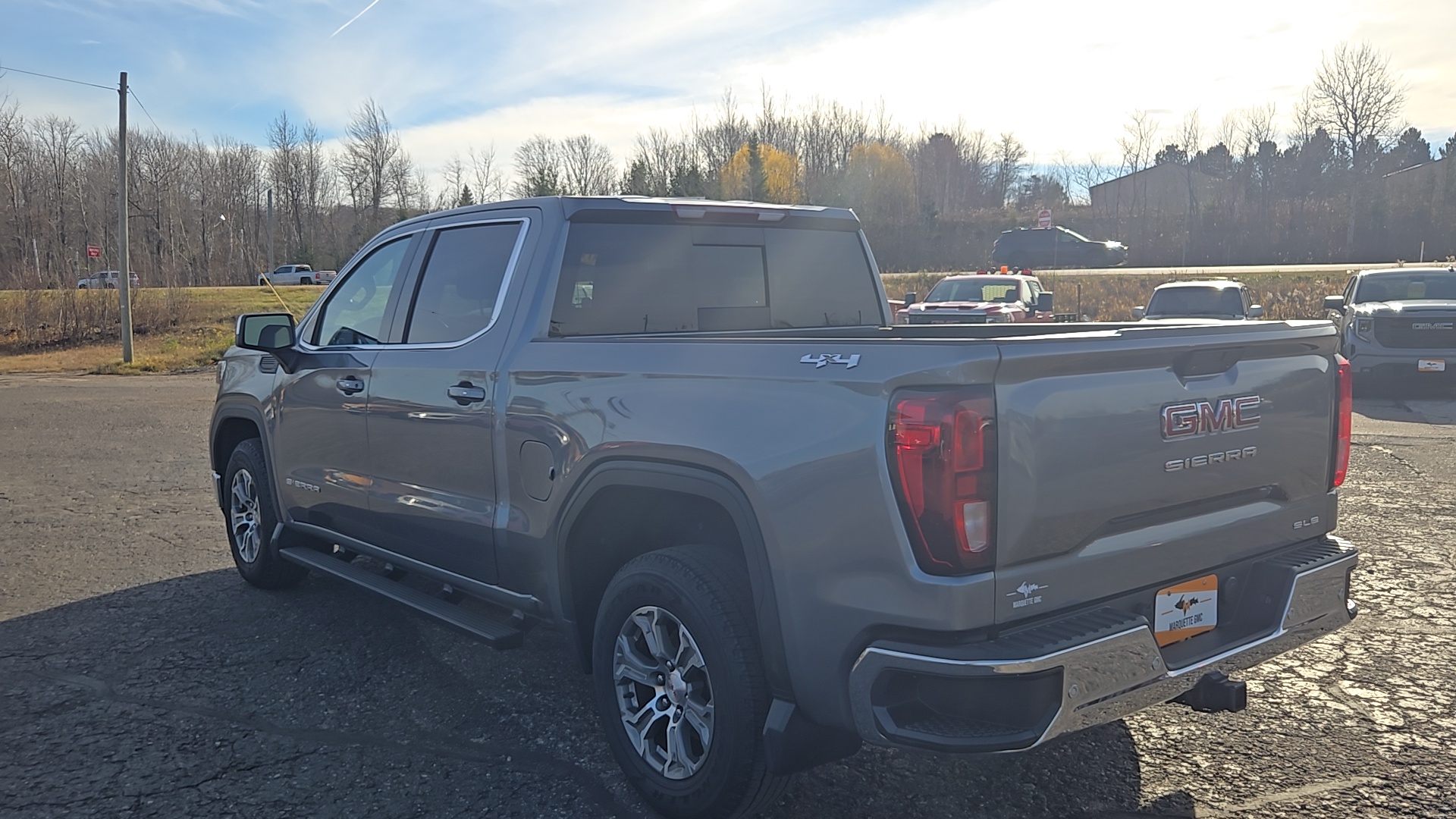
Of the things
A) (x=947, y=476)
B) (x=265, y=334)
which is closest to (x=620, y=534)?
(x=947, y=476)

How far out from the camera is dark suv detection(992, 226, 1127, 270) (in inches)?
1934

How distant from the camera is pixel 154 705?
4.30 m

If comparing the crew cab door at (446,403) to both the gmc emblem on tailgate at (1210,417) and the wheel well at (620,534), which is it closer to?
the wheel well at (620,534)

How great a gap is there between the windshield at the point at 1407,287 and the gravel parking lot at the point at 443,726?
1052cm

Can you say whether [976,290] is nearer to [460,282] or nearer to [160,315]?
[460,282]

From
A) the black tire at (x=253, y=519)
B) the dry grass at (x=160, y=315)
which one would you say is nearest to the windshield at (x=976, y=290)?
the dry grass at (x=160, y=315)

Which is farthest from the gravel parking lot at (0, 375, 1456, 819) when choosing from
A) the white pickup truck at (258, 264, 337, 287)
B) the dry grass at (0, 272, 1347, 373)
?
the white pickup truck at (258, 264, 337, 287)

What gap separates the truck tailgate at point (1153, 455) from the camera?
8.56ft

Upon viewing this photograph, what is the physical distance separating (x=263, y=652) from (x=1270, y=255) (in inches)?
2228

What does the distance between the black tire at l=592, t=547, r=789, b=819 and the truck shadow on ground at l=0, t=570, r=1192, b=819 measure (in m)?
0.24

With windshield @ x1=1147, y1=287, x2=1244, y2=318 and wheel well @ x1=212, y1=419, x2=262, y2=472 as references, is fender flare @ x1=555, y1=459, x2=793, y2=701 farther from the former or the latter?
windshield @ x1=1147, y1=287, x2=1244, y2=318

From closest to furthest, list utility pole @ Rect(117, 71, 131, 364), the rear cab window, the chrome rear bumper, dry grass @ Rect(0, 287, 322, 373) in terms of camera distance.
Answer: the chrome rear bumper, the rear cab window, utility pole @ Rect(117, 71, 131, 364), dry grass @ Rect(0, 287, 322, 373)

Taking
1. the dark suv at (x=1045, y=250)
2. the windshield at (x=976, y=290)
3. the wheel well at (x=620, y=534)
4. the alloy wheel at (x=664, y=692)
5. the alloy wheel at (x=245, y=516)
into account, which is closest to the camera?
the alloy wheel at (x=664, y=692)

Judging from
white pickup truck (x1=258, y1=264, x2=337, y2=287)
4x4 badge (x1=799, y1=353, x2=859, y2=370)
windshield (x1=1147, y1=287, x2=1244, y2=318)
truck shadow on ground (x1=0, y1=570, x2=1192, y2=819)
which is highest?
white pickup truck (x1=258, y1=264, x2=337, y2=287)
